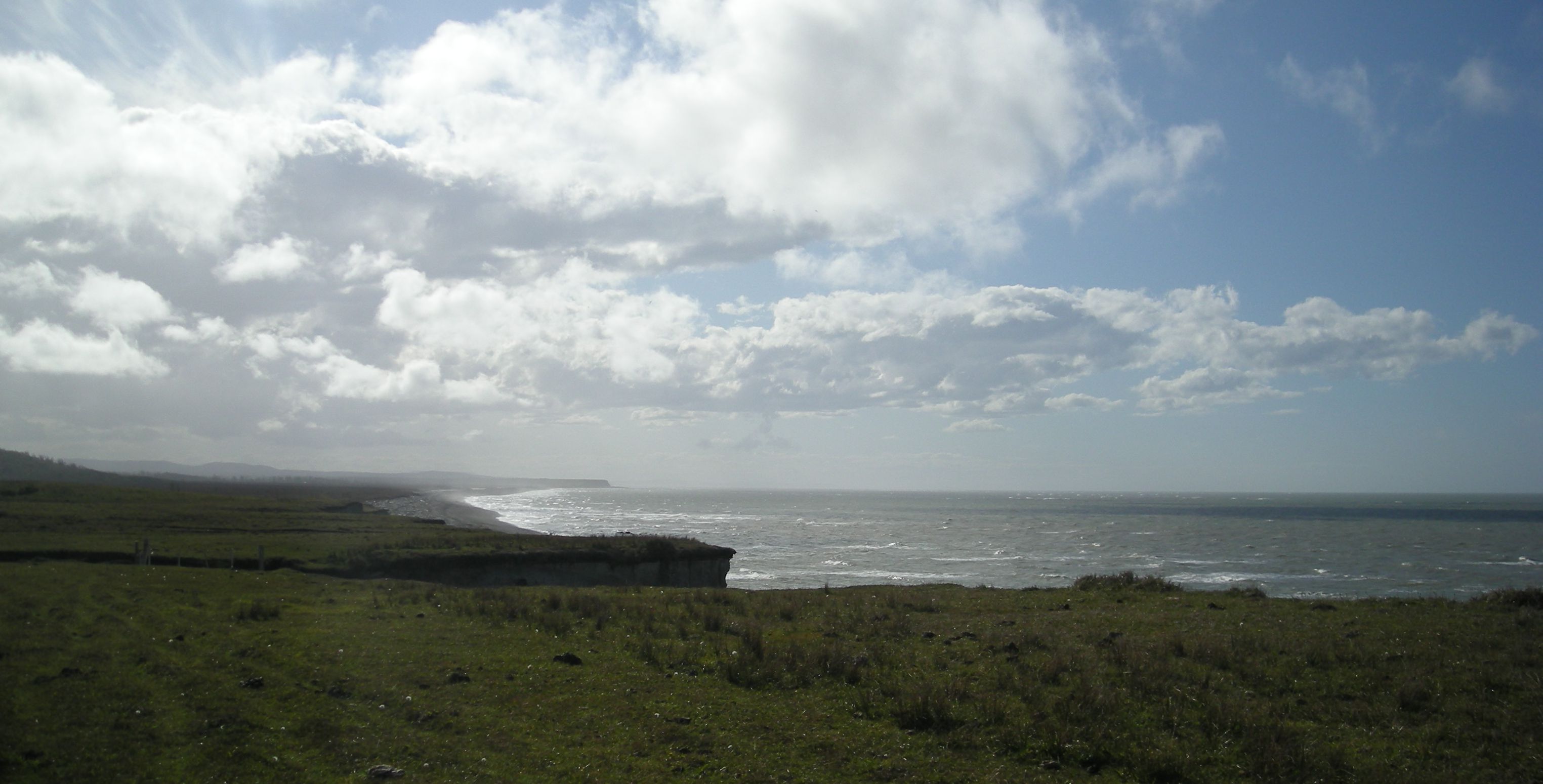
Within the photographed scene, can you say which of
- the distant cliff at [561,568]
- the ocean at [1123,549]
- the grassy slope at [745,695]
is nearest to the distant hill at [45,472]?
the ocean at [1123,549]

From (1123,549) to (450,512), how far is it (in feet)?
344

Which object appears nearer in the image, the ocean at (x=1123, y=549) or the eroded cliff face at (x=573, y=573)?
the eroded cliff face at (x=573, y=573)

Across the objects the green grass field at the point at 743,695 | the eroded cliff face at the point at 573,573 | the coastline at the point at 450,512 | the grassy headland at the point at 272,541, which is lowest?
the coastline at the point at 450,512

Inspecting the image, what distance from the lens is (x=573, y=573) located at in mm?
43875

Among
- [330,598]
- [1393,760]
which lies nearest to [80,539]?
[330,598]

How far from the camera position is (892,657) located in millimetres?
15703

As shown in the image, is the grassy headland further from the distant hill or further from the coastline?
the distant hill

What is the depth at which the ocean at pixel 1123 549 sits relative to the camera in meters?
56.0

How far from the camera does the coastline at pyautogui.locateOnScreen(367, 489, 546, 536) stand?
100 meters

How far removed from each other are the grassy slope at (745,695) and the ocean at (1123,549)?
26.6 metres

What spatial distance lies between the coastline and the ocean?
4.74m

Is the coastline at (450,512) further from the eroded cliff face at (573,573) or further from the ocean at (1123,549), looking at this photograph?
the eroded cliff face at (573,573)

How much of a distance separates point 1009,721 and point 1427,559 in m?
81.2

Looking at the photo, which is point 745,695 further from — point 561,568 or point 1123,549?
point 1123,549
